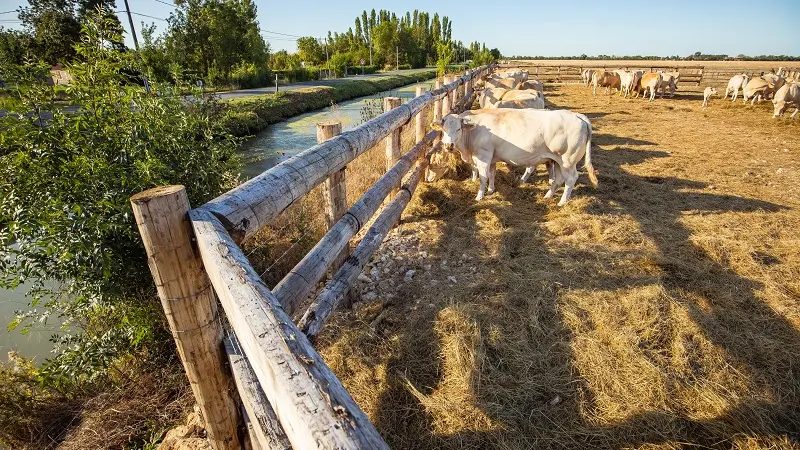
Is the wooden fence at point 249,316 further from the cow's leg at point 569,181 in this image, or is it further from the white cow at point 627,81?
the white cow at point 627,81

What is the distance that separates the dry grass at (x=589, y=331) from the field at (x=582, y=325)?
0.04 feet

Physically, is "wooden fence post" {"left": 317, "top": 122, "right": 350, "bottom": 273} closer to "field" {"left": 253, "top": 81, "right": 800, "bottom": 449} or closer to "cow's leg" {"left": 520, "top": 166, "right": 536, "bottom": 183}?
"field" {"left": 253, "top": 81, "right": 800, "bottom": 449}

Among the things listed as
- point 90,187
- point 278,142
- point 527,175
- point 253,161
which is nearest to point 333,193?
point 90,187

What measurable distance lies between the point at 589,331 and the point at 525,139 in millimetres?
3418

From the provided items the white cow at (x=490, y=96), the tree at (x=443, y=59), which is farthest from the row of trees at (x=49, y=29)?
the white cow at (x=490, y=96)

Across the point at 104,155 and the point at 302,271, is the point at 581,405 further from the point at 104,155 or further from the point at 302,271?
the point at 104,155

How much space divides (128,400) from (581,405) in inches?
127

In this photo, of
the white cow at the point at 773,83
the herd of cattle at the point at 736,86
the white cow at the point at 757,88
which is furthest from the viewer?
the white cow at the point at 773,83

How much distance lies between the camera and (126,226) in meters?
2.44

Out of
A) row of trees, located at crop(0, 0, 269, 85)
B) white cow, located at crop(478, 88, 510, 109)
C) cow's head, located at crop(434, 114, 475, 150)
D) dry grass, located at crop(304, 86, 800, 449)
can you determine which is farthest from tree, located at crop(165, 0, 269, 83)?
dry grass, located at crop(304, 86, 800, 449)

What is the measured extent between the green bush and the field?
1.50m

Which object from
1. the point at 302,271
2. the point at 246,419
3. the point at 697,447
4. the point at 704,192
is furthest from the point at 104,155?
the point at 704,192

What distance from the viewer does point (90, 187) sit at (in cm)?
239

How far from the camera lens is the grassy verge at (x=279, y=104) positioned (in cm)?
1508
